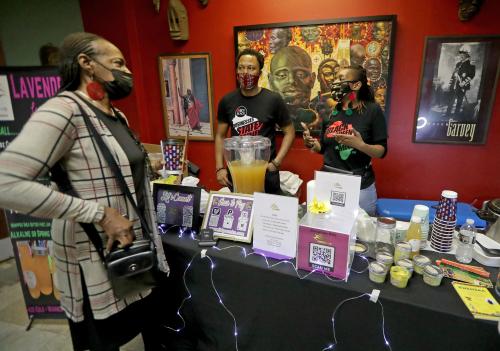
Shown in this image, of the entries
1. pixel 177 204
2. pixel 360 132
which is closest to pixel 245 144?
pixel 177 204

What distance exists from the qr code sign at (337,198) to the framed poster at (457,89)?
1.86 meters

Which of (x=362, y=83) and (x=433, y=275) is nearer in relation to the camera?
(x=433, y=275)

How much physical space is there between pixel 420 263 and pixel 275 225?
0.56 meters

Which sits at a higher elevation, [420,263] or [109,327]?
[420,263]

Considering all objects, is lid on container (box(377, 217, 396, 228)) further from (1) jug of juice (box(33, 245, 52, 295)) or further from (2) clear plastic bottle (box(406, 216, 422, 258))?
(1) jug of juice (box(33, 245, 52, 295))

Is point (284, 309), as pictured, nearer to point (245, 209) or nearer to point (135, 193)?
point (245, 209)

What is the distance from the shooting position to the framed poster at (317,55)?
253 centimetres

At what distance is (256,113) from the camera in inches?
80.6

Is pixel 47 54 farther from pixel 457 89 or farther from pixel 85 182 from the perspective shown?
pixel 457 89

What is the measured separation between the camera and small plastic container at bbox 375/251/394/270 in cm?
110

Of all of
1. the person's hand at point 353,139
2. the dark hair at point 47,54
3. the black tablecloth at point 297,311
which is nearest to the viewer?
the black tablecloth at point 297,311

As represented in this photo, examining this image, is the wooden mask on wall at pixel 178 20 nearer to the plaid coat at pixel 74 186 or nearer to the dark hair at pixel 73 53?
the dark hair at pixel 73 53

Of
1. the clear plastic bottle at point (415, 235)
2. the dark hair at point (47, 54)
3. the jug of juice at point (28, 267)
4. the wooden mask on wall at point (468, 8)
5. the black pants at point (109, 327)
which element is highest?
the wooden mask on wall at point (468, 8)

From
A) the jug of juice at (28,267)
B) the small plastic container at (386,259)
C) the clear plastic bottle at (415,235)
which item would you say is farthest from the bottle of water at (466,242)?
the jug of juice at (28,267)
